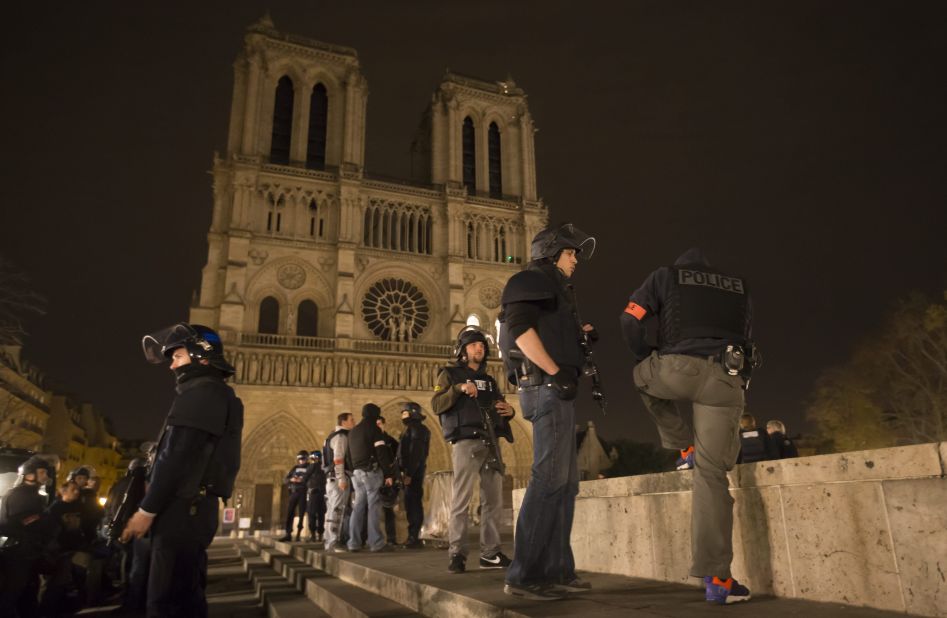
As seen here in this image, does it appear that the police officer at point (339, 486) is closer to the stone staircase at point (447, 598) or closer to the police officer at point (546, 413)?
the stone staircase at point (447, 598)

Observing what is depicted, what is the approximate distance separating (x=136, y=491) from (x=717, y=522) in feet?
8.04

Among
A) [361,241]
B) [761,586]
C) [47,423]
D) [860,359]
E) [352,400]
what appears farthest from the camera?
[47,423]

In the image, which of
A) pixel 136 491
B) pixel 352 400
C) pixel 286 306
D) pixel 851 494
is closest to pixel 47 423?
pixel 286 306

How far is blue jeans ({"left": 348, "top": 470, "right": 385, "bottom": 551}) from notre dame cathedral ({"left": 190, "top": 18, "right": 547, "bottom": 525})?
17.8 metres

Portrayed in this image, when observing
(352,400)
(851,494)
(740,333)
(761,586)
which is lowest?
(761,586)

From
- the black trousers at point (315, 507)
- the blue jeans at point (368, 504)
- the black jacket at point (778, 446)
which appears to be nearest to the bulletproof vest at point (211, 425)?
the blue jeans at point (368, 504)

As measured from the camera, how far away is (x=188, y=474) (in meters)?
2.48

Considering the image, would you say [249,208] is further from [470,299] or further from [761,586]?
[761,586]

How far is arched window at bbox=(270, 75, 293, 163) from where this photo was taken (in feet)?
91.2

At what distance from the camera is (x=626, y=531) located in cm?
333

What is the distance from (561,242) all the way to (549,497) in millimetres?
1239

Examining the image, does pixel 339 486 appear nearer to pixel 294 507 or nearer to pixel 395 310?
pixel 294 507

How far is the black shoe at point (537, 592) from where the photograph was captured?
2.39 m

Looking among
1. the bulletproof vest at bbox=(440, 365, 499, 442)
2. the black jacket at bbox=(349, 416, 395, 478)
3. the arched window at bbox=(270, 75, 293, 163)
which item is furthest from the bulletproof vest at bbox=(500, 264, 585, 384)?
the arched window at bbox=(270, 75, 293, 163)
